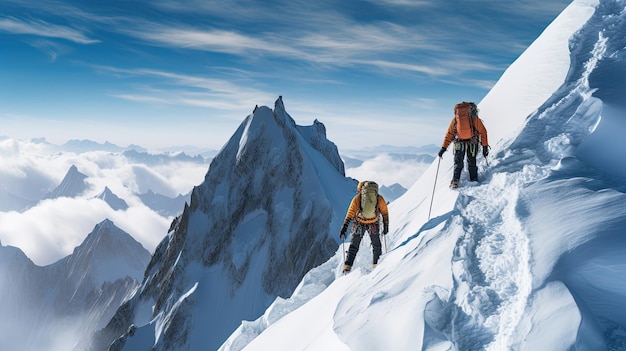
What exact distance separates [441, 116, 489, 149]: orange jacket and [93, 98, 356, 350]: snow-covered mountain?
2149 inches

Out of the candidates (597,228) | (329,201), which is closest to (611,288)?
(597,228)

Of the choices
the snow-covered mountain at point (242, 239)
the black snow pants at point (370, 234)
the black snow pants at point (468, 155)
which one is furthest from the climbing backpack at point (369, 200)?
the snow-covered mountain at point (242, 239)

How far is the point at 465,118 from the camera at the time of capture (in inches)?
531

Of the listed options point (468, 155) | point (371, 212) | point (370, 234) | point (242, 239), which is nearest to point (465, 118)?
point (468, 155)

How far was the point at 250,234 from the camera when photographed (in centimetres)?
8612

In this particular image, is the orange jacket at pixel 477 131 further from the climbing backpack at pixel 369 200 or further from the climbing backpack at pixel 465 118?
the climbing backpack at pixel 369 200

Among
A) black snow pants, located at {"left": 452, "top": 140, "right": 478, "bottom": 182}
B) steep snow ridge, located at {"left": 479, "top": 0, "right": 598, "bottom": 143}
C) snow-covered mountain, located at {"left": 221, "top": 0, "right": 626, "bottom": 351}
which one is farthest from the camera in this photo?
steep snow ridge, located at {"left": 479, "top": 0, "right": 598, "bottom": 143}

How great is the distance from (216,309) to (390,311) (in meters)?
75.0

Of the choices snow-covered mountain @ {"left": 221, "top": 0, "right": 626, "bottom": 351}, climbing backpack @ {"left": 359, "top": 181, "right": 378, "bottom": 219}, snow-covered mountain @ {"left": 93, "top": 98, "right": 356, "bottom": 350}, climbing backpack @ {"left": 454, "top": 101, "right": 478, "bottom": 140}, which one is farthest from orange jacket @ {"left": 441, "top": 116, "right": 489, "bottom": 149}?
snow-covered mountain @ {"left": 93, "top": 98, "right": 356, "bottom": 350}

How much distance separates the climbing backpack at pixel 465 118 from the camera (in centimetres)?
1335

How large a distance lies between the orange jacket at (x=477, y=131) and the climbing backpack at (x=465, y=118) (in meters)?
0.15

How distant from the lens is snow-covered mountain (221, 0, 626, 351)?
7.13 metres

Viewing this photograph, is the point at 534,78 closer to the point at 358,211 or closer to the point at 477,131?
the point at 477,131

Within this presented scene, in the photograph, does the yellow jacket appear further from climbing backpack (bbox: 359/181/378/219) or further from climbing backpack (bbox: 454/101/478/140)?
climbing backpack (bbox: 454/101/478/140)
